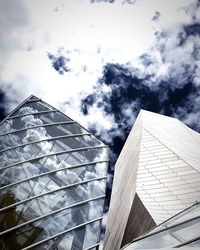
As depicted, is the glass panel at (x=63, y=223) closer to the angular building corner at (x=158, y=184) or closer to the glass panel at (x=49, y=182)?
the glass panel at (x=49, y=182)

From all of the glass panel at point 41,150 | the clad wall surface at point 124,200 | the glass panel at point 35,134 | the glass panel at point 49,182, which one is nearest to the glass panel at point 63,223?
the glass panel at point 49,182

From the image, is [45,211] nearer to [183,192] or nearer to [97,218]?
[97,218]

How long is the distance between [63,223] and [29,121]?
6983 mm

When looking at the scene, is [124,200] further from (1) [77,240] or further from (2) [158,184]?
(1) [77,240]

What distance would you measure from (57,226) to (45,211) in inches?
32.9

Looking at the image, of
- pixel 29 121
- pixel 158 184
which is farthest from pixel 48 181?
pixel 158 184

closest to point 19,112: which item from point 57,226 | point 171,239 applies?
point 57,226

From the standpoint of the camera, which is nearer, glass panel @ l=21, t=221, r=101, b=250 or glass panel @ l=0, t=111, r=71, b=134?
glass panel @ l=21, t=221, r=101, b=250

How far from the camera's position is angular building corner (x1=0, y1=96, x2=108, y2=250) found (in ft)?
43.6

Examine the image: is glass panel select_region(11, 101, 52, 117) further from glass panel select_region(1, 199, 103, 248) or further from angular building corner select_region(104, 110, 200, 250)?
glass panel select_region(1, 199, 103, 248)

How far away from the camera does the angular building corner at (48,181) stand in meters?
13.3

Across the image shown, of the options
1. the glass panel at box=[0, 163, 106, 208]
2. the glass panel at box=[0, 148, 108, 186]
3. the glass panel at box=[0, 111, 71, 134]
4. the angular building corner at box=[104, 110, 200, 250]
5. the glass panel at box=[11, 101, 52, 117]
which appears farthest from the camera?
the glass panel at box=[11, 101, 52, 117]

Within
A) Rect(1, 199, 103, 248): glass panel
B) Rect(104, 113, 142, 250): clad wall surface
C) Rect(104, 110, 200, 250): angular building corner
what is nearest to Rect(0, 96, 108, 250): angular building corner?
Rect(1, 199, 103, 248): glass panel

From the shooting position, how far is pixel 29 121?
18.7 m
